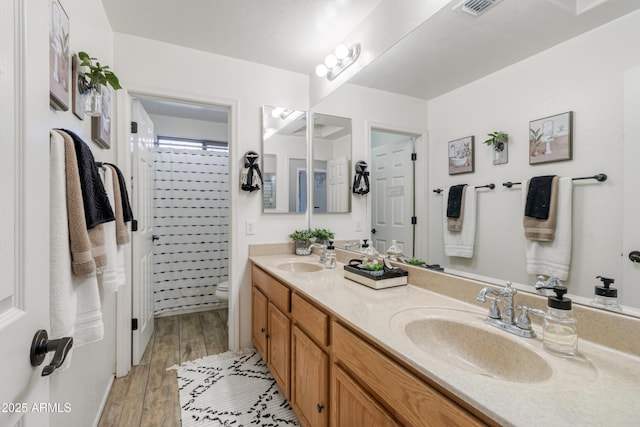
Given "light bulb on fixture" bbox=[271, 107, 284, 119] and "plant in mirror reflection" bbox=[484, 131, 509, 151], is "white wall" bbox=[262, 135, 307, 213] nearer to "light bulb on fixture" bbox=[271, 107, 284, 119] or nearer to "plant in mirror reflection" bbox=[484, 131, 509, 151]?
"light bulb on fixture" bbox=[271, 107, 284, 119]

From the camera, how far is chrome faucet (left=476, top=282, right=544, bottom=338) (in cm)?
92

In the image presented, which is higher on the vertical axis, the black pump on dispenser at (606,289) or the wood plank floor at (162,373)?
the black pump on dispenser at (606,289)

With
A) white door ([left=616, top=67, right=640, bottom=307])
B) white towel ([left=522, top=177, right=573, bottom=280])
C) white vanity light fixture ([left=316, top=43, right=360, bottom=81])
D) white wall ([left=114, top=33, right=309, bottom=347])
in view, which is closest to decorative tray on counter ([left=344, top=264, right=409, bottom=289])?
white towel ([left=522, top=177, right=573, bottom=280])

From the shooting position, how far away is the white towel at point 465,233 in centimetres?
124

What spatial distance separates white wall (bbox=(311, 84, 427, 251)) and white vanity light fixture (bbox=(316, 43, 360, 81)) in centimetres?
13

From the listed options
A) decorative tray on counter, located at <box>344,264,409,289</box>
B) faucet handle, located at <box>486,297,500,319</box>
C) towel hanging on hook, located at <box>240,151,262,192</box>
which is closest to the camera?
faucet handle, located at <box>486,297,500,319</box>

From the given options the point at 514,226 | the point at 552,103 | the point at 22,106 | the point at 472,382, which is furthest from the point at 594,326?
the point at 22,106

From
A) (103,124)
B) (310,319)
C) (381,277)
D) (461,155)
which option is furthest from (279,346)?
(103,124)

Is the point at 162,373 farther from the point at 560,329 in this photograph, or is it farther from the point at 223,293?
the point at 560,329

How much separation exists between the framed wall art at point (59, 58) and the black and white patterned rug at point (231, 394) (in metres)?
1.72

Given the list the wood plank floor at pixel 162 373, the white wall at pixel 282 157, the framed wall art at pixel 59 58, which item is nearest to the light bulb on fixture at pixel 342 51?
the white wall at pixel 282 157

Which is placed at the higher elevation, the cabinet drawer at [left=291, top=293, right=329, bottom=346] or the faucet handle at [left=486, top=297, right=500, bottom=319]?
the faucet handle at [left=486, top=297, right=500, bottom=319]

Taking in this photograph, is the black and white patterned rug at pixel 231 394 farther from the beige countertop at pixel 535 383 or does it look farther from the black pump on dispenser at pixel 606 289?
the black pump on dispenser at pixel 606 289

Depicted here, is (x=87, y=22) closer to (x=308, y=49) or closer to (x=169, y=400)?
(x=308, y=49)
